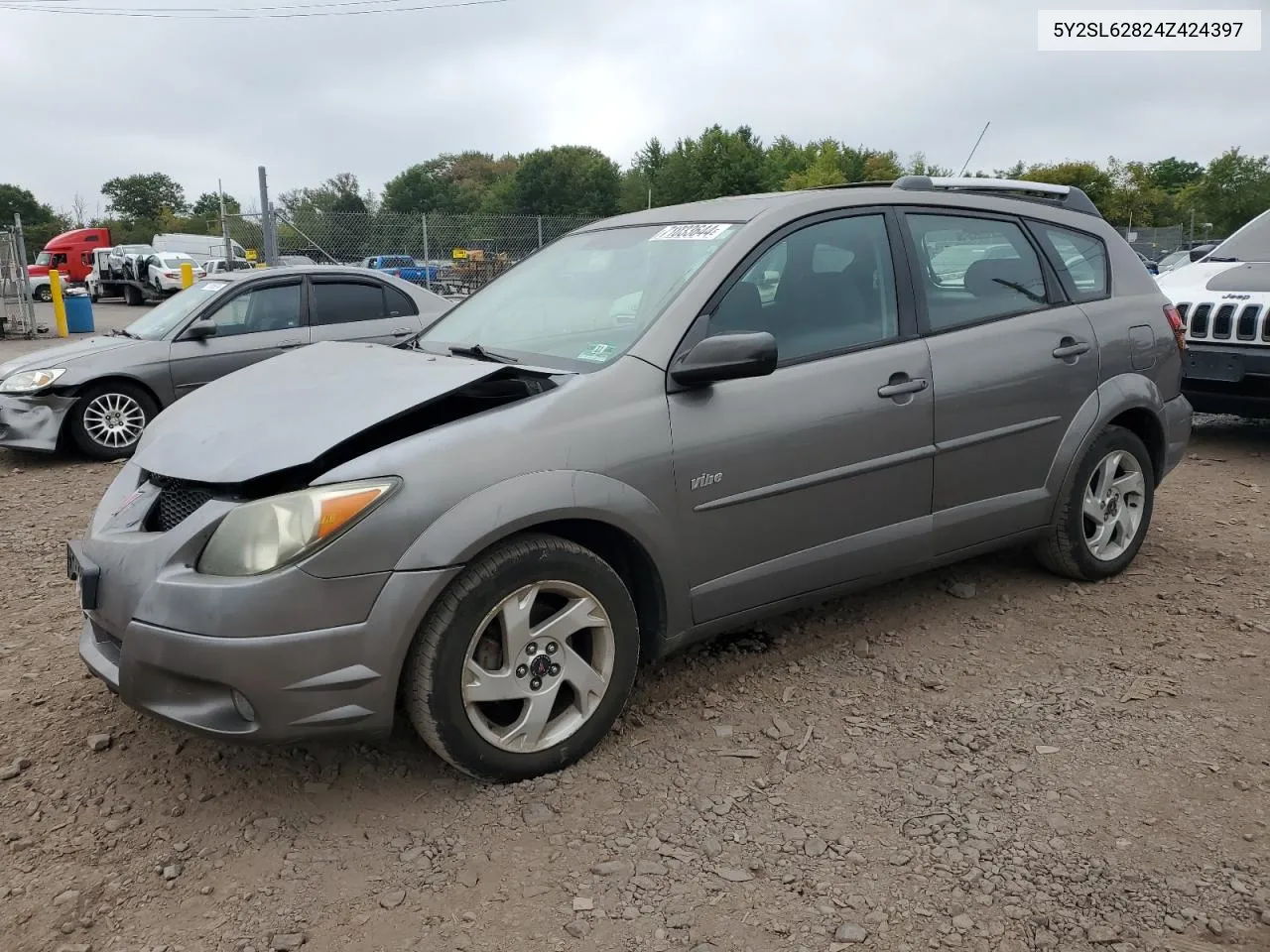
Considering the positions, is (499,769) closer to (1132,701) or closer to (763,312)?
(763,312)

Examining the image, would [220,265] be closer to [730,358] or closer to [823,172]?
[730,358]

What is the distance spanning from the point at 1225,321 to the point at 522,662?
627 cm

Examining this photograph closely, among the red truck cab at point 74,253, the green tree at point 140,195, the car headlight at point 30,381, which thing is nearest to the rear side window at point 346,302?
the car headlight at point 30,381

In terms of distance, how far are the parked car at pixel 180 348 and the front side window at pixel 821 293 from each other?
478 cm

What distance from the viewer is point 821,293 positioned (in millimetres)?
3535

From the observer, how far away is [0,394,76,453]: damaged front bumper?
7.39 metres

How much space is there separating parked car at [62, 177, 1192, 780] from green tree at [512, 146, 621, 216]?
63356 mm

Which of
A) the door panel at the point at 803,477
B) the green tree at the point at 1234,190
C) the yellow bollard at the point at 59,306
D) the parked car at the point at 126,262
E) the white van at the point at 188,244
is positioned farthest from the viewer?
the green tree at the point at 1234,190

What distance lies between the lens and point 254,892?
8.09ft

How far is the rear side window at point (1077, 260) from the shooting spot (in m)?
4.29

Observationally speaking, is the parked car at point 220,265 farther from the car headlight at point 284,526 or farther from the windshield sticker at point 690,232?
the car headlight at point 284,526

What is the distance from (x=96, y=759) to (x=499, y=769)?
1291mm

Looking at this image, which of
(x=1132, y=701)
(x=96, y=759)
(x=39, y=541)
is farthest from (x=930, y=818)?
(x=39, y=541)

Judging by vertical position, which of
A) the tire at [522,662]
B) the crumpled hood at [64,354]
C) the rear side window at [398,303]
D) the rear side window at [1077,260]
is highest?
the rear side window at [1077,260]
